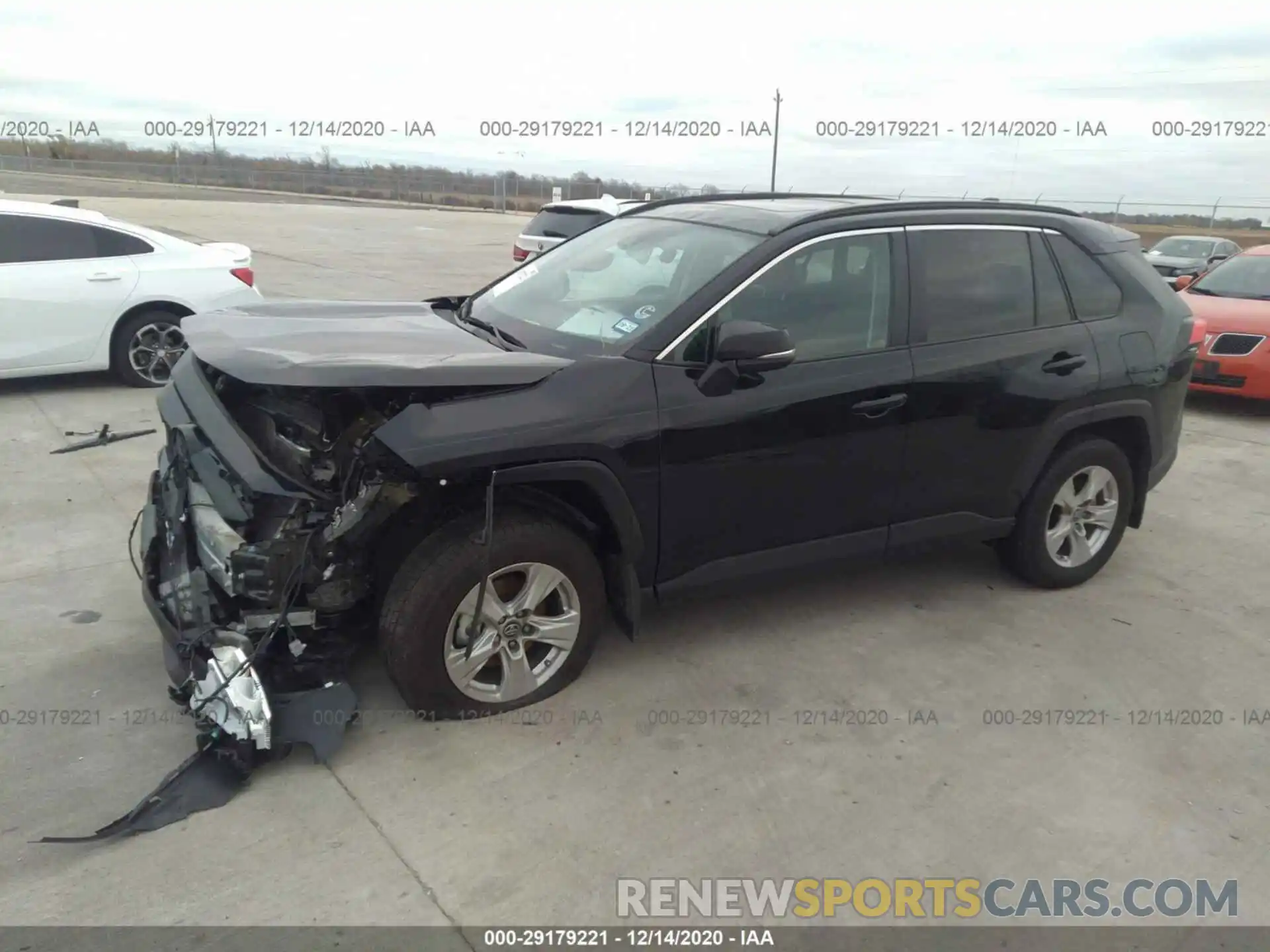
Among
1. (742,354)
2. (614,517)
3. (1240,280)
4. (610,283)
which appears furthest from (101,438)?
(1240,280)

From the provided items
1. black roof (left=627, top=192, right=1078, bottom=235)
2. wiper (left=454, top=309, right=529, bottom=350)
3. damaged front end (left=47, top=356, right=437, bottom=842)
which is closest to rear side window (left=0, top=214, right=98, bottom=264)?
wiper (left=454, top=309, right=529, bottom=350)

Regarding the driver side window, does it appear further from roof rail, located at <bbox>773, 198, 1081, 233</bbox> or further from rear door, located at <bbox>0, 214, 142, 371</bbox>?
rear door, located at <bbox>0, 214, 142, 371</bbox>

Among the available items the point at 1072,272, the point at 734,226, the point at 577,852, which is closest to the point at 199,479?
the point at 577,852

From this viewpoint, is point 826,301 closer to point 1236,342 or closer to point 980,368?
point 980,368

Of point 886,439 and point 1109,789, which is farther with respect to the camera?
point 886,439

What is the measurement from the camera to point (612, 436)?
3.38 m

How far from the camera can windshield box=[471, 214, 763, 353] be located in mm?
3748

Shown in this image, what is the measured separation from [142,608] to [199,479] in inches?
43.1

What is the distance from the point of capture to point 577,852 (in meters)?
2.86

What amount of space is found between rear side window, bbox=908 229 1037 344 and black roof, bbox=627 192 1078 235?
17 centimetres

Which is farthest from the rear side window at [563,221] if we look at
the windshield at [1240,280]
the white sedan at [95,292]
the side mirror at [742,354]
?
the side mirror at [742,354]

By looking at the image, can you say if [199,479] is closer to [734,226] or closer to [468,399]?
Result: [468,399]

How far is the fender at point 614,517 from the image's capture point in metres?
3.25

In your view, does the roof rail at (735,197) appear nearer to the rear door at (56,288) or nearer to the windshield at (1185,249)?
the rear door at (56,288)
